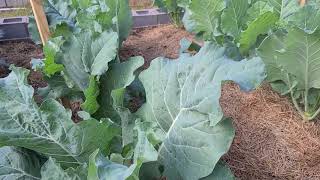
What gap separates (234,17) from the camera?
248 cm

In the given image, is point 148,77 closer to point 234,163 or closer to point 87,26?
point 234,163

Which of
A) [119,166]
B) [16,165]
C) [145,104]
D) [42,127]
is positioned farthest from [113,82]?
[119,166]

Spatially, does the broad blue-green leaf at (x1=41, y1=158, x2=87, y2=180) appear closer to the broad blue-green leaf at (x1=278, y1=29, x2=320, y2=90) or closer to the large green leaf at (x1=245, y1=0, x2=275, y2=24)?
the broad blue-green leaf at (x1=278, y1=29, x2=320, y2=90)

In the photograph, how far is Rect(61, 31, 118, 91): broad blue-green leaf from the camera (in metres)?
2.11

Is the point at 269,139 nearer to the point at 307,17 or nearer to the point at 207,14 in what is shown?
the point at 307,17

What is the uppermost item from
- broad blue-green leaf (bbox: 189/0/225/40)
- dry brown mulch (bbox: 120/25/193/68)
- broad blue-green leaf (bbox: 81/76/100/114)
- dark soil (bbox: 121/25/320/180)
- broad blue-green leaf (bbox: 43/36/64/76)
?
broad blue-green leaf (bbox: 189/0/225/40)

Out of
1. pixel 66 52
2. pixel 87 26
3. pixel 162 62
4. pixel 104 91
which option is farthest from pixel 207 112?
pixel 87 26

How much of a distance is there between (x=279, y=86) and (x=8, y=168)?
164 centimetres

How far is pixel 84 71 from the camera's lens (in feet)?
7.21

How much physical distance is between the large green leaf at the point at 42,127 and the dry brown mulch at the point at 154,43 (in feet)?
4.93

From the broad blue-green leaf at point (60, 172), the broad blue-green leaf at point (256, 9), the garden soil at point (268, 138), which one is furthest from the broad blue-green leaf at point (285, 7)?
the broad blue-green leaf at point (60, 172)

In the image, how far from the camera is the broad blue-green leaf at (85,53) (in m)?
2.11

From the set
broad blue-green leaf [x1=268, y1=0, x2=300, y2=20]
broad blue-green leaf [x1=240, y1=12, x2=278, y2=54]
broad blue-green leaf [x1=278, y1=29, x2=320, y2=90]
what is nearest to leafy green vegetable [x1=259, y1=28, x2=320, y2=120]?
broad blue-green leaf [x1=278, y1=29, x2=320, y2=90]

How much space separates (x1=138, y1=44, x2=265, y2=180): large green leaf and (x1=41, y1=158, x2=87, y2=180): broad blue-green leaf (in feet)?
1.18
